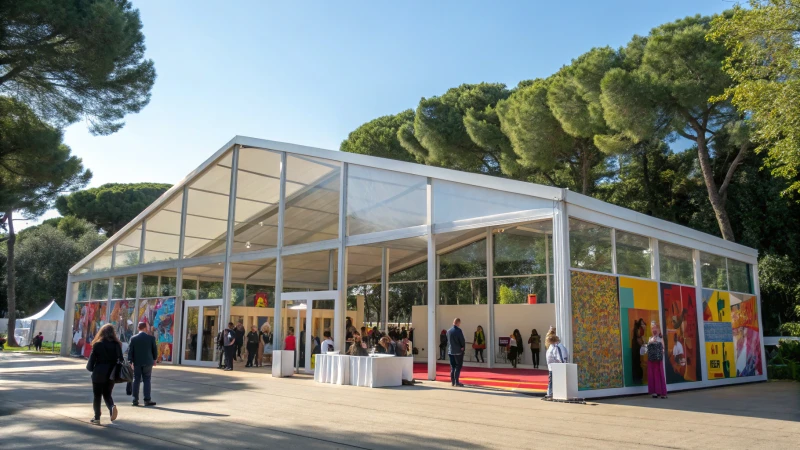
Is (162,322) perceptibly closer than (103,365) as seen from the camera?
No

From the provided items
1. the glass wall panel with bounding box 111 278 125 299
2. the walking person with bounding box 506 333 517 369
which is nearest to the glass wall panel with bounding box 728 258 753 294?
the walking person with bounding box 506 333 517 369

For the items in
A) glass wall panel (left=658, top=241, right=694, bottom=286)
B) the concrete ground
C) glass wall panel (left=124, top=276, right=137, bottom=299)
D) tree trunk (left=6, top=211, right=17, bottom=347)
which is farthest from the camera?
tree trunk (left=6, top=211, right=17, bottom=347)

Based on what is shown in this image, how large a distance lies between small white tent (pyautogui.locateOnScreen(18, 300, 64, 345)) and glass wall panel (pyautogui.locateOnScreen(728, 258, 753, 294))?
30280 mm

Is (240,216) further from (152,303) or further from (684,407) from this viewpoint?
(684,407)

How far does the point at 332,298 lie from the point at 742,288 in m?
11.2

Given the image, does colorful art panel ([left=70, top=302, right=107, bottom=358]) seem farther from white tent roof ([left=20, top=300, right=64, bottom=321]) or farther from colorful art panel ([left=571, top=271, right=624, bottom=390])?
colorful art panel ([left=571, top=271, right=624, bottom=390])

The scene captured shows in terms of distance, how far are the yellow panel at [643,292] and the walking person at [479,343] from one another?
8433 mm

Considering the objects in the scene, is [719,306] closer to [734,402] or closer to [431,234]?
[734,402]

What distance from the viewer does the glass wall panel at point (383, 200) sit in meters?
13.0

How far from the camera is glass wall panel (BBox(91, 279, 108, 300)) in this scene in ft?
73.7

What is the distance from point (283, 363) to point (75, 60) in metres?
9.44

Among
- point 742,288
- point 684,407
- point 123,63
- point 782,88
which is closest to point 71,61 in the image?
point 123,63

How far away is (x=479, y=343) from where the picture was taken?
65.1 ft

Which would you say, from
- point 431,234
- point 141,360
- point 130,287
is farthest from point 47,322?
point 431,234
